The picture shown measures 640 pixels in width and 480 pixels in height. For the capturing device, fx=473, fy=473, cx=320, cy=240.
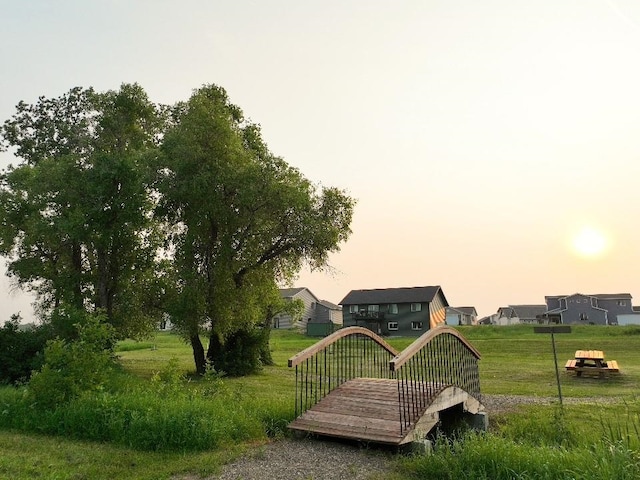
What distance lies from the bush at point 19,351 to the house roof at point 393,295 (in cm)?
3966

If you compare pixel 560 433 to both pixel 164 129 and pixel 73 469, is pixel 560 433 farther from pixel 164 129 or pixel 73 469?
pixel 164 129

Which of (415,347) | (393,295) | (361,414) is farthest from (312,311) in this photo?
(415,347)

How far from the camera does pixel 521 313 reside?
248 ft

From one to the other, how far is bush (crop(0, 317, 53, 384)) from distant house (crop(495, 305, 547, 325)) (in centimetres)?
7036

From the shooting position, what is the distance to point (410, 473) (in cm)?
599

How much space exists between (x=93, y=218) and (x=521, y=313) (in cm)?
7200

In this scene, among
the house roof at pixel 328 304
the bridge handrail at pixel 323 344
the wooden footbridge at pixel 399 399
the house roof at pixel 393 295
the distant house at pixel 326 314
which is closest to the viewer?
the wooden footbridge at pixel 399 399

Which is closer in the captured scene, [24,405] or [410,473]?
[410,473]

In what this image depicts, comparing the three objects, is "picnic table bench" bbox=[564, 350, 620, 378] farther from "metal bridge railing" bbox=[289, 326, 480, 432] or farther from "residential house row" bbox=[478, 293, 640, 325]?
"residential house row" bbox=[478, 293, 640, 325]

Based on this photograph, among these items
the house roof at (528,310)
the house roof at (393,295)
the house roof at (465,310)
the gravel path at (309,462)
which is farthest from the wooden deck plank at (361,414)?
the house roof at (528,310)

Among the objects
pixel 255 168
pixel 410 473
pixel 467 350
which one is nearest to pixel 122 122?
pixel 255 168

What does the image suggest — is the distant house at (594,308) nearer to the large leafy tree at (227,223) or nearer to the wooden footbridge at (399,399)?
the large leafy tree at (227,223)

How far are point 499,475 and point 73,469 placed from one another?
17.2 feet

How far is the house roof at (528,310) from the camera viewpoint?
7438 cm
